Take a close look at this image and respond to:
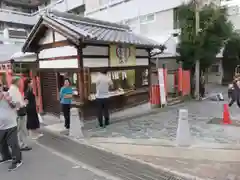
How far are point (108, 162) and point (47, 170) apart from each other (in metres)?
1.25

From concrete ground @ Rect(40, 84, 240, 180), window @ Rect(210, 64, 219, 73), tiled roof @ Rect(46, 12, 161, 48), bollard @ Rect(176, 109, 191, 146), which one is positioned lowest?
concrete ground @ Rect(40, 84, 240, 180)

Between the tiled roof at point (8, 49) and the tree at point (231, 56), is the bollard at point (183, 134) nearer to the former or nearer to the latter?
the tree at point (231, 56)

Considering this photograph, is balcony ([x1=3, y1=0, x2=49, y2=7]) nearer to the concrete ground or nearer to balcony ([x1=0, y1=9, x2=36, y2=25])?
balcony ([x1=0, y1=9, x2=36, y2=25])

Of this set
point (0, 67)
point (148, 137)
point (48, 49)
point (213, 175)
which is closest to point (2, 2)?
point (0, 67)

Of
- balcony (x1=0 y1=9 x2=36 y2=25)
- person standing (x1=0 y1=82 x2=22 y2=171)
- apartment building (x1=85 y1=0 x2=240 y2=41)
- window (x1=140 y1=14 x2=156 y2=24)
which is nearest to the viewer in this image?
person standing (x1=0 y1=82 x2=22 y2=171)

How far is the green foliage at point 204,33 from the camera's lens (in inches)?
513

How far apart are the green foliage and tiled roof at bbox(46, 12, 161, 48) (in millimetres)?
3847

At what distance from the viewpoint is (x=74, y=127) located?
6.73m

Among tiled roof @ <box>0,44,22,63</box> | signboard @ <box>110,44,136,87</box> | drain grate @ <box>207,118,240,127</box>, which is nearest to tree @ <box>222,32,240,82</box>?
signboard @ <box>110,44,136,87</box>

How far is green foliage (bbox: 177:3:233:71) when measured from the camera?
513 inches

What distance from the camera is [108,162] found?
16.4ft

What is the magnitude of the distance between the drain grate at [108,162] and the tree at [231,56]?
15.0 metres

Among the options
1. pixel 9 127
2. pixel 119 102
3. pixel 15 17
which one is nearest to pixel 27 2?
pixel 15 17

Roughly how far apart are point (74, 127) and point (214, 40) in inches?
388
